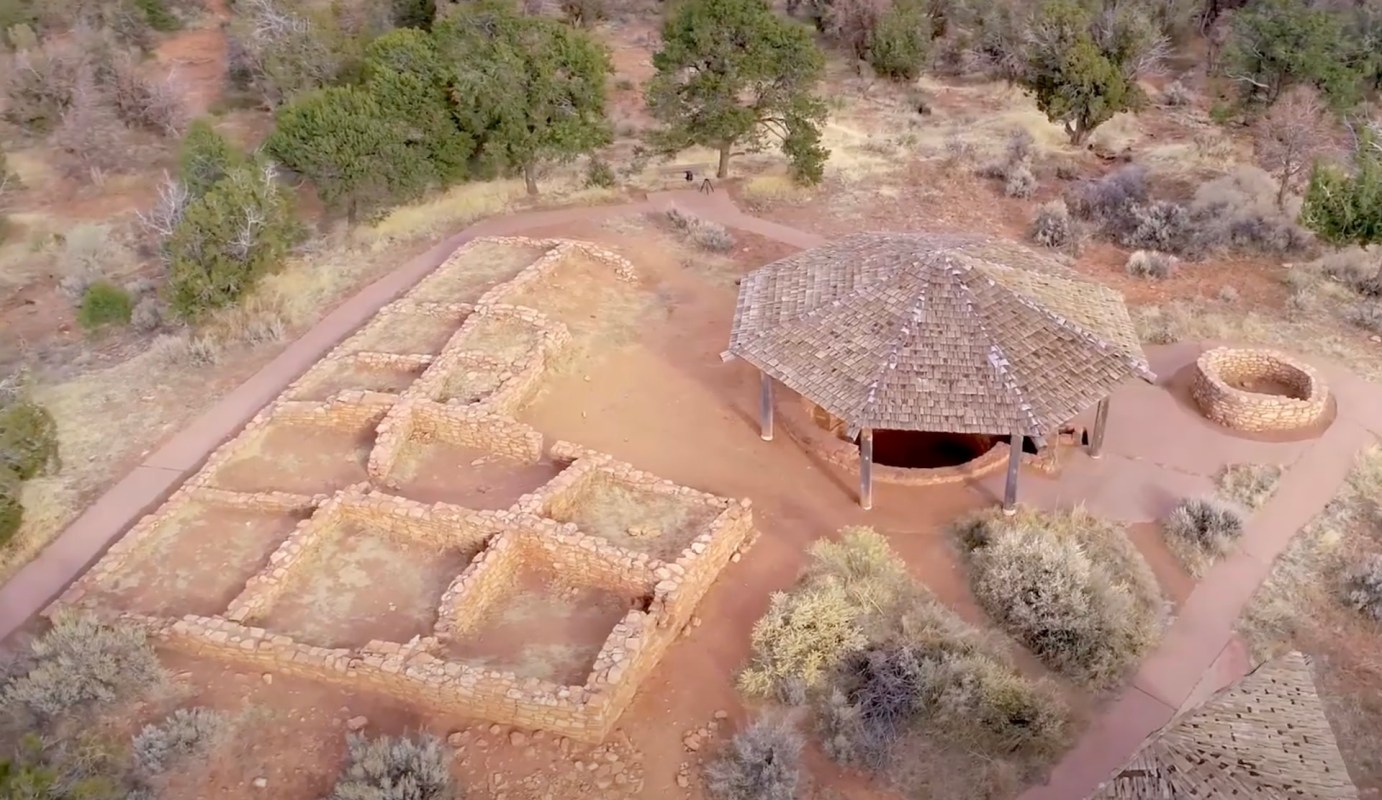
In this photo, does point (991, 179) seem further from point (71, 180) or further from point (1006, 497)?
point (71, 180)

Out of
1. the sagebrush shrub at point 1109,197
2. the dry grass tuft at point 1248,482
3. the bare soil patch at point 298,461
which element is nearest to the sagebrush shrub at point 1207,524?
the dry grass tuft at point 1248,482

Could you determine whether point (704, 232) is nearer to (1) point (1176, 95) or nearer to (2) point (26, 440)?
(2) point (26, 440)

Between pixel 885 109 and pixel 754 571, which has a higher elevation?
pixel 885 109

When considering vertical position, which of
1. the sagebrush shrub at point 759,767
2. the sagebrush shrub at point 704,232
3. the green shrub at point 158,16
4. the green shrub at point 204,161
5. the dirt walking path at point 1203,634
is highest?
the green shrub at point 158,16

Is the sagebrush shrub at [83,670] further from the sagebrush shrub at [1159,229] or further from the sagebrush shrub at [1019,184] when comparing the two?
the sagebrush shrub at [1019,184]

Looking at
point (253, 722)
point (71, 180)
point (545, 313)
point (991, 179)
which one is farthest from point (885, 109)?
point (253, 722)
